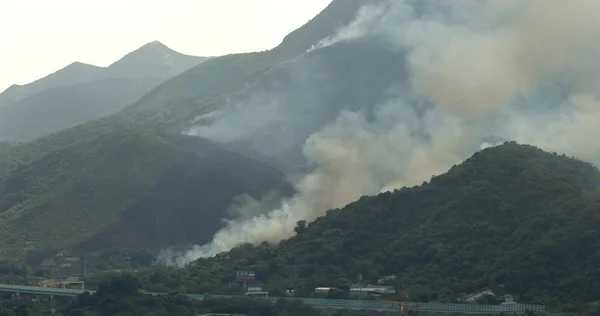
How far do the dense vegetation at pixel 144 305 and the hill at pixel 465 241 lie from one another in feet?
43.7

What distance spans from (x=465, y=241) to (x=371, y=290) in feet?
55.1

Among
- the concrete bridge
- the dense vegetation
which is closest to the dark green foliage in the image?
the dense vegetation

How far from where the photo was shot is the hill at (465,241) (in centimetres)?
14938

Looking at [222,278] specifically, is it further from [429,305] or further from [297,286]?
[429,305]

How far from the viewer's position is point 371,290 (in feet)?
517

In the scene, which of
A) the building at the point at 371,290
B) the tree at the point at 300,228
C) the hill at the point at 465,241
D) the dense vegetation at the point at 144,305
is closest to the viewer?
the dense vegetation at the point at 144,305

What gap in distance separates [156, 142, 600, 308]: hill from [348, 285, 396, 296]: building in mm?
2235

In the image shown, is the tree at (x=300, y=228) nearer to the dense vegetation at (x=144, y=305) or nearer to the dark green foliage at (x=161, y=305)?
the dark green foliage at (x=161, y=305)

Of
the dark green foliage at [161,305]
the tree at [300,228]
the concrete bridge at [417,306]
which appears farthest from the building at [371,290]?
the tree at [300,228]

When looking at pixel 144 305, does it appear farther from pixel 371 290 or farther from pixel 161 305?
pixel 371 290

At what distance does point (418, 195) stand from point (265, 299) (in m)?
40.7

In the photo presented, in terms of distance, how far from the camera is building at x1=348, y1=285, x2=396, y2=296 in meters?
156

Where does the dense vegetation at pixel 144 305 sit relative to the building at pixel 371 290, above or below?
below

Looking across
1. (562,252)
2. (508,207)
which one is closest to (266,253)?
(508,207)
